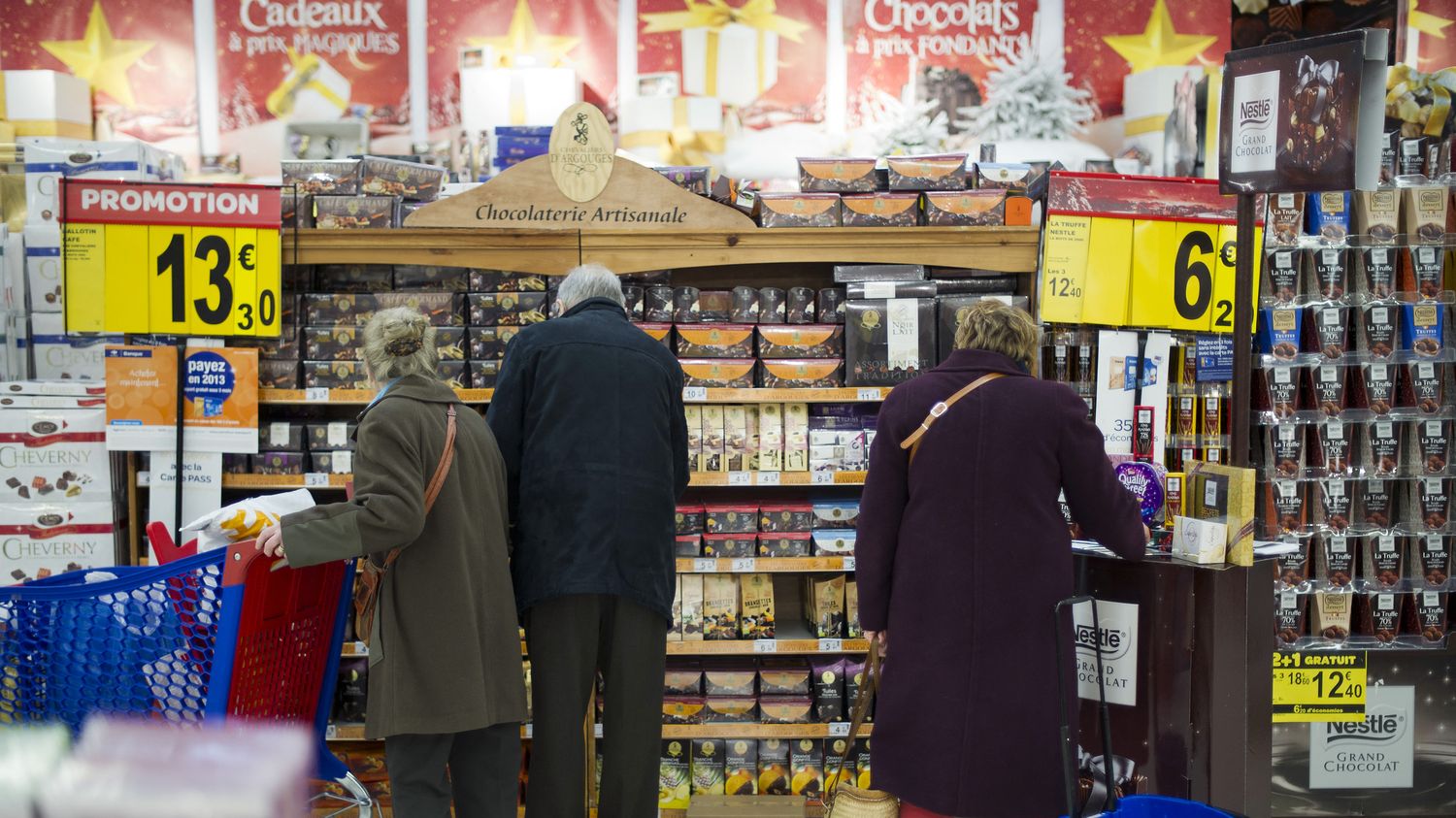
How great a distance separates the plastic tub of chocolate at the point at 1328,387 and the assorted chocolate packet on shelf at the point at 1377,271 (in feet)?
1.01

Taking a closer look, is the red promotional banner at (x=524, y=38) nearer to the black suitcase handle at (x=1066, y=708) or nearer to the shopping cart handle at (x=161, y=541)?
the shopping cart handle at (x=161, y=541)

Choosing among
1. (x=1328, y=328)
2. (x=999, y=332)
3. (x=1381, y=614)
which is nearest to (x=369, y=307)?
(x=999, y=332)

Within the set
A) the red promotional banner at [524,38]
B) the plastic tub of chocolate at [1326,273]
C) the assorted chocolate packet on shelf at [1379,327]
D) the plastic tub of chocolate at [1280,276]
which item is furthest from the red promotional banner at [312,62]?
the assorted chocolate packet on shelf at [1379,327]

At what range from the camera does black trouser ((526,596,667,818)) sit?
10.0ft

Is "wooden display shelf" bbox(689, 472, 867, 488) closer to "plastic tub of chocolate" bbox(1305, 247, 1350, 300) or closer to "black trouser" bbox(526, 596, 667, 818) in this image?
"black trouser" bbox(526, 596, 667, 818)

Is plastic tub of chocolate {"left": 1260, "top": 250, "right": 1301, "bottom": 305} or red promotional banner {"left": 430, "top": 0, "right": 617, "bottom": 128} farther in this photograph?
red promotional banner {"left": 430, "top": 0, "right": 617, "bottom": 128}

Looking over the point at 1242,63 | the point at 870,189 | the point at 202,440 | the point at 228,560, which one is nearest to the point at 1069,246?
the point at 870,189

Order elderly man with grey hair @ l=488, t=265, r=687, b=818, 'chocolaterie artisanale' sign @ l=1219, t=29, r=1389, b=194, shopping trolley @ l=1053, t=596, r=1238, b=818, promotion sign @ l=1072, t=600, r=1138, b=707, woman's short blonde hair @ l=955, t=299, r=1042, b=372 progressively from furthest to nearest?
elderly man with grey hair @ l=488, t=265, r=687, b=818 < promotion sign @ l=1072, t=600, r=1138, b=707 < woman's short blonde hair @ l=955, t=299, r=1042, b=372 < 'chocolaterie artisanale' sign @ l=1219, t=29, r=1389, b=194 < shopping trolley @ l=1053, t=596, r=1238, b=818

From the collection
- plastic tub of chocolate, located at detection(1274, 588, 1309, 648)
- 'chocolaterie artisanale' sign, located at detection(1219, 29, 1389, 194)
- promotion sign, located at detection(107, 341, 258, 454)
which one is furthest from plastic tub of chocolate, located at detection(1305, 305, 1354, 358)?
promotion sign, located at detection(107, 341, 258, 454)

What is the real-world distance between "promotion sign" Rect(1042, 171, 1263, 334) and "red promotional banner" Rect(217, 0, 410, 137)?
3.54 meters

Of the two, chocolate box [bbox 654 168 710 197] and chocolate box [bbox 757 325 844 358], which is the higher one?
chocolate box [bbox 654 168 710 197]

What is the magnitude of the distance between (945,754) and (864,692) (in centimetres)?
30

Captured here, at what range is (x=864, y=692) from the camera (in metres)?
2.90

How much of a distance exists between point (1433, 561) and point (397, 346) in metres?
3.76
